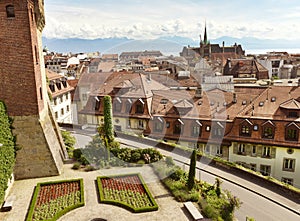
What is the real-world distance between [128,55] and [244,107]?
82.8m

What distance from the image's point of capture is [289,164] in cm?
2786

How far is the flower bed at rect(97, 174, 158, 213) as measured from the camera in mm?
18578

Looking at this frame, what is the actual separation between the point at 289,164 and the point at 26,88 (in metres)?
25.1

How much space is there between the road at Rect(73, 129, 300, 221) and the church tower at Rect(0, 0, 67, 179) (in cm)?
1215

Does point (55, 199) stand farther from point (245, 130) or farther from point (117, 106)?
point (245, 130)

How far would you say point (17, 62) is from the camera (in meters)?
20.3

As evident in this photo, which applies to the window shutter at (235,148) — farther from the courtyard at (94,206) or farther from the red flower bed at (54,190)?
the red flower bed at (54,190)

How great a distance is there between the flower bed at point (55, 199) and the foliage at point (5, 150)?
2.15 metres

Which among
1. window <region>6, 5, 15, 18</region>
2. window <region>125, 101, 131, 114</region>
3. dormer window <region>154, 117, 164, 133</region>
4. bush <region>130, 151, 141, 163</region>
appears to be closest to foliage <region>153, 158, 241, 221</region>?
Result: bush <region>130, 151, 141, 163</region>

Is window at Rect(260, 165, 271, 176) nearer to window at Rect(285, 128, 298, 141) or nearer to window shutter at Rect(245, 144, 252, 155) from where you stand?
window shutter at Rect(245, 144, 252, 155)

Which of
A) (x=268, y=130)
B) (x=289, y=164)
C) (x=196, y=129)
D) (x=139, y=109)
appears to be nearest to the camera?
(x=289, y=164)

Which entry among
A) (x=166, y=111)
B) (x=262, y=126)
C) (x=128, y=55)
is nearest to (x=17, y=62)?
(x=166, y=111)

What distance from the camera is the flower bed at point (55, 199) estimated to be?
57.1 feet

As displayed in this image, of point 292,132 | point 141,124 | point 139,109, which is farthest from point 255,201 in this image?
point 139,109
